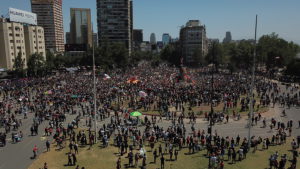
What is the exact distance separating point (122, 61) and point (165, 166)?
96.9 m

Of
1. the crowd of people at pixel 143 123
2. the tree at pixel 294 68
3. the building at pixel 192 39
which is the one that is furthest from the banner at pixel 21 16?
the tree at pixel 294 68

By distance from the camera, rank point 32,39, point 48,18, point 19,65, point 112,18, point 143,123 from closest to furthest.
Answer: point 143,123
point 19,65
point 32,39
point 112,18
point 48,18

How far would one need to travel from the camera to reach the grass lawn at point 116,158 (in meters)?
21.2

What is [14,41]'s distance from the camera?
85.1 meters

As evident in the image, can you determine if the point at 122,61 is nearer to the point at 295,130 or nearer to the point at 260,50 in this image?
the point at 260,50

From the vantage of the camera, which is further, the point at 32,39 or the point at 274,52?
the point at 32,39

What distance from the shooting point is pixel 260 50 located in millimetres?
89938

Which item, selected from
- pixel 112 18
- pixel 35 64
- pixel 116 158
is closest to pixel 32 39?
pixel 35 64

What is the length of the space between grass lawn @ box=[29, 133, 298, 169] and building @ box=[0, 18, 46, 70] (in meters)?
69.5

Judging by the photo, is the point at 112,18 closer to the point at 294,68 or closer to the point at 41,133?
the point at 294,68

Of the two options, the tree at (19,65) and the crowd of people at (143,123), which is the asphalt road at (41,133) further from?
the tree at (19,65)

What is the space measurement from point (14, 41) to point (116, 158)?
7815 cm

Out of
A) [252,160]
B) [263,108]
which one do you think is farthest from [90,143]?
[263,108]

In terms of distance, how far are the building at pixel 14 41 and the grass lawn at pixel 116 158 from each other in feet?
228
